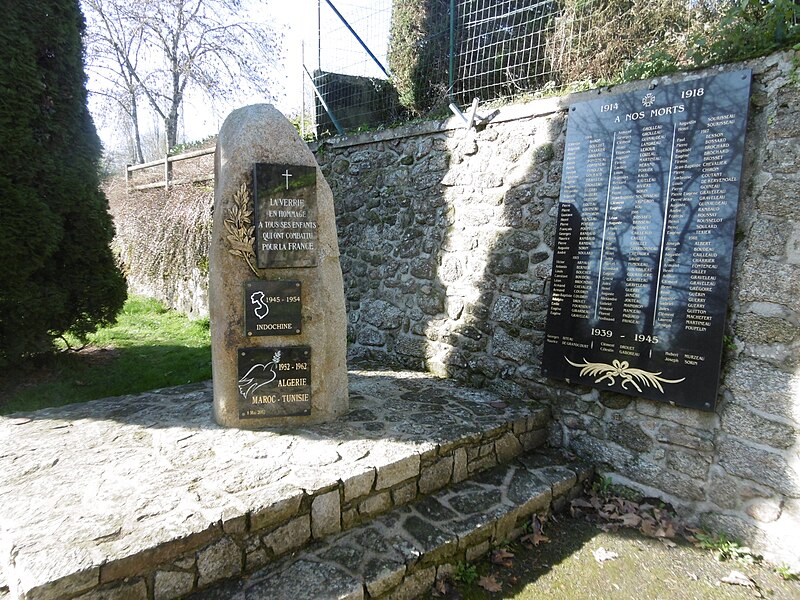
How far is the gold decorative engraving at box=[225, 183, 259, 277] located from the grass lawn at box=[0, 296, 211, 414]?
2.02 m

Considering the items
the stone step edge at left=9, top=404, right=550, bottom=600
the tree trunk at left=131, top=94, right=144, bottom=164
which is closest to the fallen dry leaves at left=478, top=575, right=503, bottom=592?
the stone step edge at left=9, top=404, right=550, bottom=600

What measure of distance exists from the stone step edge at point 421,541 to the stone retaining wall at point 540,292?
0.60m

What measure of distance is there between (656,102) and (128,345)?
5924mm

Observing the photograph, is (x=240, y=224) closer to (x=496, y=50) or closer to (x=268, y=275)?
(x=268, y=275)

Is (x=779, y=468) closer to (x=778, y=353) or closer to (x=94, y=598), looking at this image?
(x=778, y=353)

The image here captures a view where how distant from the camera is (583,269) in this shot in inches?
139

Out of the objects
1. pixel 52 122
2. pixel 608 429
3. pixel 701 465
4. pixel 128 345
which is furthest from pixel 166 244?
pixel 701 465

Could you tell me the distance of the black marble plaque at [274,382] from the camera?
3.22m

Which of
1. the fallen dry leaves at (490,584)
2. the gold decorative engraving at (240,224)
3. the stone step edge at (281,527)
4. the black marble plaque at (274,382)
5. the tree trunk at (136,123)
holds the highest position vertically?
the tree trunk at (136,123)

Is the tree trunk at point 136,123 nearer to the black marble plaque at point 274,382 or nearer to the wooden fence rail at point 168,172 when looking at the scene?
the wooden fence rail at point 168,172

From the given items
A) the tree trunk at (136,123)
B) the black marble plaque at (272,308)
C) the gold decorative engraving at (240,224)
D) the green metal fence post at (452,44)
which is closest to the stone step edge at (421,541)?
the black marble plaque at (272,308)

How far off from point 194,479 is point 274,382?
86 centimetres

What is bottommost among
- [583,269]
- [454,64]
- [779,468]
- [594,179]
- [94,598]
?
[94,598]

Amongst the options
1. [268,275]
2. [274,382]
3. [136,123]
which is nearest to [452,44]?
Result: [268,275]
